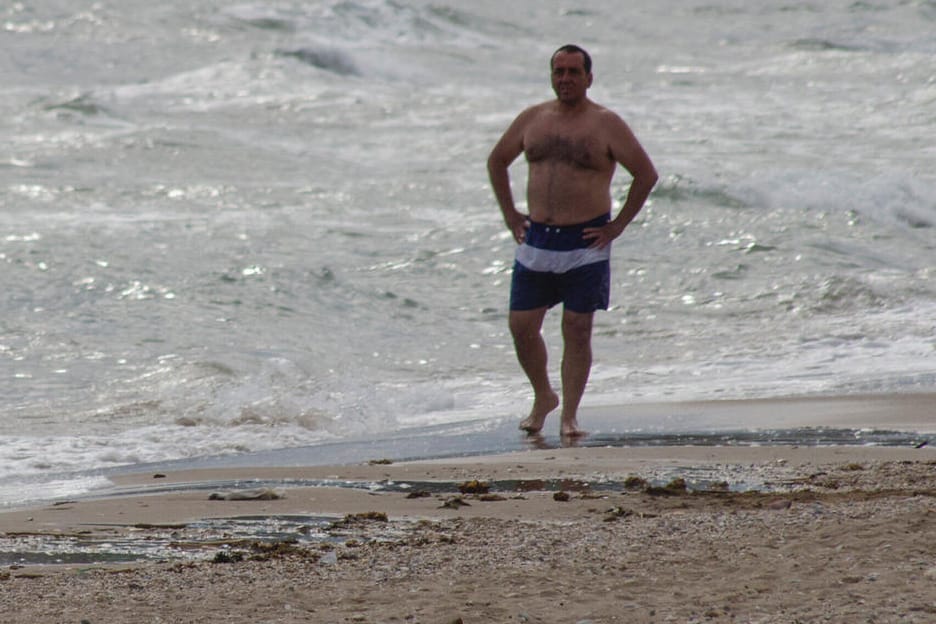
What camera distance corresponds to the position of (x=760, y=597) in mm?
3303

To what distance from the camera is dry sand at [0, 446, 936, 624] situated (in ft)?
10.9

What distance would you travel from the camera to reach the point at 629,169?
20.6 feet

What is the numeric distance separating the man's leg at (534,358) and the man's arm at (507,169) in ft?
1.12

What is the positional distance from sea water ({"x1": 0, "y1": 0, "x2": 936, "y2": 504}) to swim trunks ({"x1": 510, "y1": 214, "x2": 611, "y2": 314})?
0.74m

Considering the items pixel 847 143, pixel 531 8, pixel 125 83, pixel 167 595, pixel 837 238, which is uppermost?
pixel 531 8

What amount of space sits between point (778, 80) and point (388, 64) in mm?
6327

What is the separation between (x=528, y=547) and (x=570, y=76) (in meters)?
2.79

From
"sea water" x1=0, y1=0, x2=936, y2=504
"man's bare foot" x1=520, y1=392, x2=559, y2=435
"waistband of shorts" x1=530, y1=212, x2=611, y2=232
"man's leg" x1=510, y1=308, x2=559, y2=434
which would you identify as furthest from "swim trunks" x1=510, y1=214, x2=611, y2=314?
"sea water" x1=0, y1=0, x2=936, y2=504

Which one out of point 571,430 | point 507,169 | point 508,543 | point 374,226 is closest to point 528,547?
point 508,543

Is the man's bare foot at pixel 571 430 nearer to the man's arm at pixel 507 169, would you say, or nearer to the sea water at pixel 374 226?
the sea water at pixel 374 226

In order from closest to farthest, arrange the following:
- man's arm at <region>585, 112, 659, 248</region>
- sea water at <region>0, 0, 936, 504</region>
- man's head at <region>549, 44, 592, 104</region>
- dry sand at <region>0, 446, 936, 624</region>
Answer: dry sand at <region>0, 446, 936, 624</region> → man's head at <region>549, 44, 592, 104</region> → man's arm at <region>585, 112, 659, 248</region> → sea water at <region>0, 0, 936, 504</region>

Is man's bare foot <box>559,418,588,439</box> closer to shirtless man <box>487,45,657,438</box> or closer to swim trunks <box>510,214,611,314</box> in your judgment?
shirtless man <box>487,45,657,438</box>

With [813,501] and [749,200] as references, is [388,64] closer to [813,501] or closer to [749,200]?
[749,200]

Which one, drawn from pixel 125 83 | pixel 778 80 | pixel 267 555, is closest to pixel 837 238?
pixel 267 555
